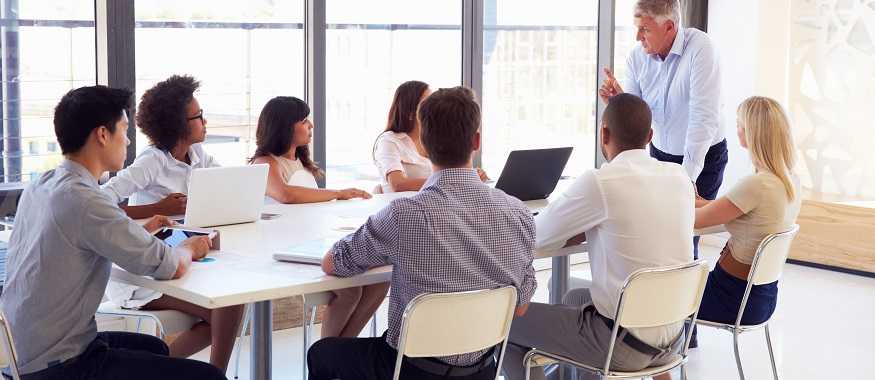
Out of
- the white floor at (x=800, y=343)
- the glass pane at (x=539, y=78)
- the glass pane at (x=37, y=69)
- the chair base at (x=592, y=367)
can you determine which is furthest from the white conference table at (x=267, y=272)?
the glass pane at (x=539, y=78)

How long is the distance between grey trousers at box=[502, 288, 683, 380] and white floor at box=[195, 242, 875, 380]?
136cm

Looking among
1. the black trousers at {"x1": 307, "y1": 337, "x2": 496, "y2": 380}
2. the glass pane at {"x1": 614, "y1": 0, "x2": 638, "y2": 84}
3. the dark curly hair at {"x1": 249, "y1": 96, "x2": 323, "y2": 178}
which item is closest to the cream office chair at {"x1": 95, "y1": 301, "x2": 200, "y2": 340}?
the black trousers at {"x1": 307, "y1": 337, "x2": 496, "y2": 380}

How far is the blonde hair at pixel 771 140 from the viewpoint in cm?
359

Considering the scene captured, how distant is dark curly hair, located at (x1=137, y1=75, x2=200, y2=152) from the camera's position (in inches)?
146

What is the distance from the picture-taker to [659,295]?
2924 millimetres

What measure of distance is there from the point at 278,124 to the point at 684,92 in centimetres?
175

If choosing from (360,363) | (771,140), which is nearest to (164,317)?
(360,363)

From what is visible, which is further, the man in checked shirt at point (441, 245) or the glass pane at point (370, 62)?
the glass pane at point (370, 62)

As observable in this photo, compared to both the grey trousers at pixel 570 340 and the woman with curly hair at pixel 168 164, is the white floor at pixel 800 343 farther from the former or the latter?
the grey trousers at pixel 570 340

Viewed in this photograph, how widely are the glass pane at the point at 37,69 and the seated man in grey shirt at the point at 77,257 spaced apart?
1.73m

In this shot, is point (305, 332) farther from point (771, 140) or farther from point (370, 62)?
point (370, 62)

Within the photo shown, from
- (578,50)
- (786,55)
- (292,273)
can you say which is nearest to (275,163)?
(292,273)

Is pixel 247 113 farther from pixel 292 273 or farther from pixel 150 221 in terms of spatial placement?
pixel 292 273

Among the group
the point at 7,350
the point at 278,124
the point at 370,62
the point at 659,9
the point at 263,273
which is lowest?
the point at 7,350
